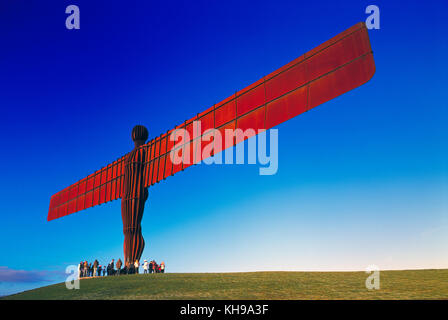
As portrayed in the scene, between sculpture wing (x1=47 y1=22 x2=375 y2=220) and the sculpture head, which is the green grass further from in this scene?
the sculpture head

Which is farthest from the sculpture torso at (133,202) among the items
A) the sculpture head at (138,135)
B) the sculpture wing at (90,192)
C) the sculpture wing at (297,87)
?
the sculpture wing at (297,87)

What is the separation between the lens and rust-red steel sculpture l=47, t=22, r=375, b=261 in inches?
618

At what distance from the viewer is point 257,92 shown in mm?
18906

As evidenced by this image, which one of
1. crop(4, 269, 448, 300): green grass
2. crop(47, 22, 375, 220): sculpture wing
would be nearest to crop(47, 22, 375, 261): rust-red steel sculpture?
crop(47, 22, 375, 220): sculpture wing

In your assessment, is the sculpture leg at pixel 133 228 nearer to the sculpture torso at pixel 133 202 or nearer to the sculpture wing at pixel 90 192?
the sculpture torso at pixel 133 202

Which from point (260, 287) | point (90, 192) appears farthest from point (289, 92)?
point (90, 192)

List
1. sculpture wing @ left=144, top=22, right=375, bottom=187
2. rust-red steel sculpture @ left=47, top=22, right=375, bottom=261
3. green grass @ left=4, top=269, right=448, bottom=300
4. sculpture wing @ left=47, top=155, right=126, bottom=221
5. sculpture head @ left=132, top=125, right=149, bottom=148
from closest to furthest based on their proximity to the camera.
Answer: green grass @ left=4, top=269, right=448, bottom=300
sculpture wing @ left=144, top=22, right=375, bottom=187
rust-red steel sculpture @ left=47, top=22, right=375, bottom=261
sculpture head @ left=132, top=125, right=149, bottom=148
sculpture wing @ left=47, top=155, right=126, bottom=221

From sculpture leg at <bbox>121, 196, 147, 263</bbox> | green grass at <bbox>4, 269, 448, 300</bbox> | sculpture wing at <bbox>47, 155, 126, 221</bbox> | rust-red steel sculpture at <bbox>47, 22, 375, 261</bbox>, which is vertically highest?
rust-red steel sculpture at <bbox>47, 22, 375, 261</bbox>

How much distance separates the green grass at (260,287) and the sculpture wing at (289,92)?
6396mm

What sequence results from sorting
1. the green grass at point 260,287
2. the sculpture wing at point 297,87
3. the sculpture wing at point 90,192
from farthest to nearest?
the sculpture wing at point 90,192, the sculpture wing at point 297,87, the green grass at point 260,287

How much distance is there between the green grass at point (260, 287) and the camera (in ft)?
45.3
